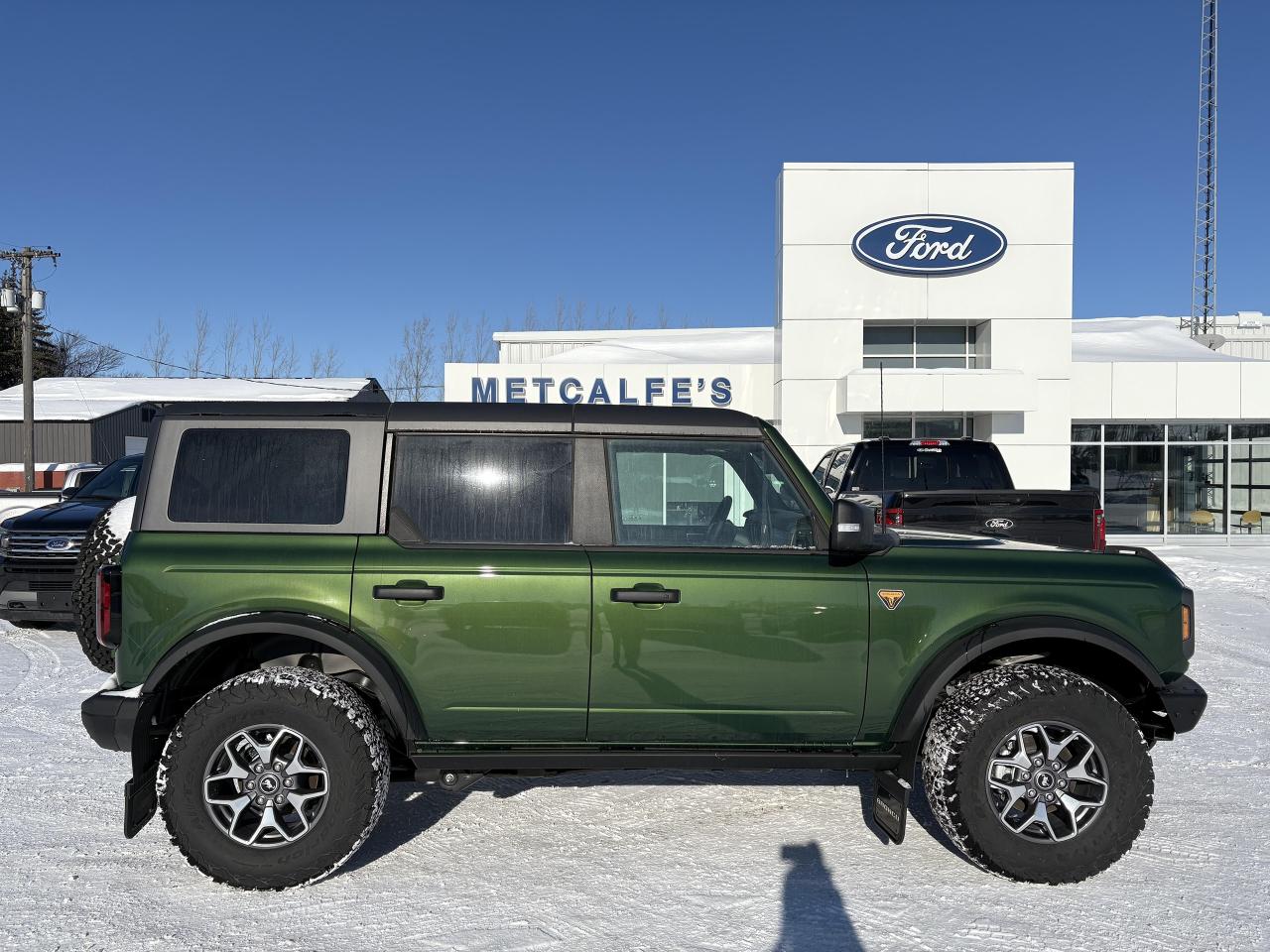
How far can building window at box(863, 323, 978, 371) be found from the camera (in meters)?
17.8

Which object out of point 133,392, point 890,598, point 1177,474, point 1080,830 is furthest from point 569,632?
point 133,392

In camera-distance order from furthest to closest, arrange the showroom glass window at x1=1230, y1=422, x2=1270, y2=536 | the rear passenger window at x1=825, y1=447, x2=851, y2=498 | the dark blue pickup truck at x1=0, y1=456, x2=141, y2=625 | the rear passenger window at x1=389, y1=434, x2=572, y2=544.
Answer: the showroom glass window at x1=1230, y1=422, x2=1270, y2=536 → the rear passenger window at x1=825, y1=447, x2=851, y2=498 → the dark blue pickup truck at x1=0, y1=456, x2=141, y2=625 → the rear passenger window at x1=389, y1=434, x2=572, y2=544

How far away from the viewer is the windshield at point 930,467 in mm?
8562

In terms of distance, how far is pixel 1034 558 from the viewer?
3.61 metres

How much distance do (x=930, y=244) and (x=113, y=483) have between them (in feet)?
→ 47.9

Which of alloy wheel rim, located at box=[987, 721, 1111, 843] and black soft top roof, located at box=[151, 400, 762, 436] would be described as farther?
black soft top roof, located at box=[151, 400, 762, 436]

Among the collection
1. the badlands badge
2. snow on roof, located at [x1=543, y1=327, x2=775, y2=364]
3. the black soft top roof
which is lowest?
the badlands badge

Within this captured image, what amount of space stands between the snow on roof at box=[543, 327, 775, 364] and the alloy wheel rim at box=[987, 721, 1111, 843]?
1655 centimetres

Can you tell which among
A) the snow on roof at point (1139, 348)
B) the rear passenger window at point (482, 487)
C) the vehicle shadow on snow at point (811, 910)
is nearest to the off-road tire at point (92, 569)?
the rear passenger window at point (482, 487)

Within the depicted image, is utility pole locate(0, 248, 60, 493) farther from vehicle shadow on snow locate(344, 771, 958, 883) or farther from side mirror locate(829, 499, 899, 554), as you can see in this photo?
side mirror locate(829, 499, 899, 554)

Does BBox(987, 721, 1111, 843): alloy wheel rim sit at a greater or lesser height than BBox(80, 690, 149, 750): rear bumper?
lesser

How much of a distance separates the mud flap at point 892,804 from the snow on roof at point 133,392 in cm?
3888

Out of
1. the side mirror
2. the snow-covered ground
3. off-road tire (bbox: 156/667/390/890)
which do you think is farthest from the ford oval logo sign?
off-road tire (bbox: 156/667/390/890)

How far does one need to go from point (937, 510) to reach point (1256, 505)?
55.3 feet
